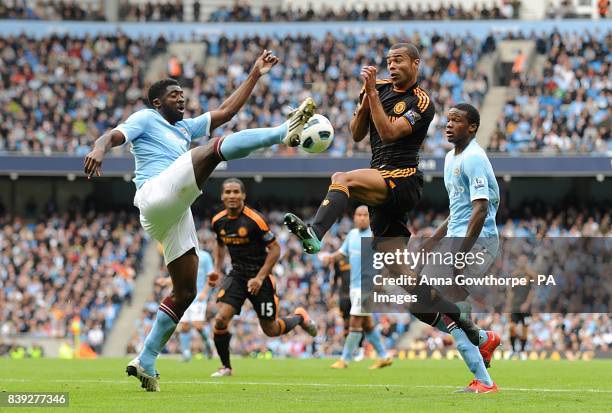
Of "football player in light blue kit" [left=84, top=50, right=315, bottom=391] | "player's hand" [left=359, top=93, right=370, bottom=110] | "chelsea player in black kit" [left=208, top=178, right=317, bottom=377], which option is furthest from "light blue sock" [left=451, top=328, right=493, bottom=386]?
"chelsea player in black kit" [left=208, top=178, right=317, bottom=377]

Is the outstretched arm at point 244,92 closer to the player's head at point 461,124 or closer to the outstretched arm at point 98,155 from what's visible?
the outstretched arm at point 98,155

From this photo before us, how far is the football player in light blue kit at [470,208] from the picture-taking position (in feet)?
35.3

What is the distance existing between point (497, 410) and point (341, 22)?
3452cm

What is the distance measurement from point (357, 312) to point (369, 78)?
9.15 m

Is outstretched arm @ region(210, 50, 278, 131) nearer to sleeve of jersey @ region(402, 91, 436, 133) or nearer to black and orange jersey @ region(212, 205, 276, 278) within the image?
sleeve of jersey @ region(402, 91, 436, 133)

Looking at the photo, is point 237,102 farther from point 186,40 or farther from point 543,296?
point 186,40

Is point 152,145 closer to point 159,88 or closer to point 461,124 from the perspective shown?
point 159,88

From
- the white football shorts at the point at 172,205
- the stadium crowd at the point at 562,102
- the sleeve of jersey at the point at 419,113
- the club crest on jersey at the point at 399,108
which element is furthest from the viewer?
the stadium crowd at the point at 562,102

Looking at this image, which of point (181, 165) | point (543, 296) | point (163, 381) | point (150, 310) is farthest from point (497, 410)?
point (150, 310)

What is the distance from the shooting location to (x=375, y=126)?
34.6 feet

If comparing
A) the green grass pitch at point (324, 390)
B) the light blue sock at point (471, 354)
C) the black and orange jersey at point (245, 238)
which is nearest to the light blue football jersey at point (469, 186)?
the light blue sock at point (471, 354)

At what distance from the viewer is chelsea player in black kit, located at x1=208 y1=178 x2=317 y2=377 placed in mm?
16188

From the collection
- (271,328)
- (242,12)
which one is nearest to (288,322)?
(271,328)

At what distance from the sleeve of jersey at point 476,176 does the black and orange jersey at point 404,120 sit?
0.56 meters
